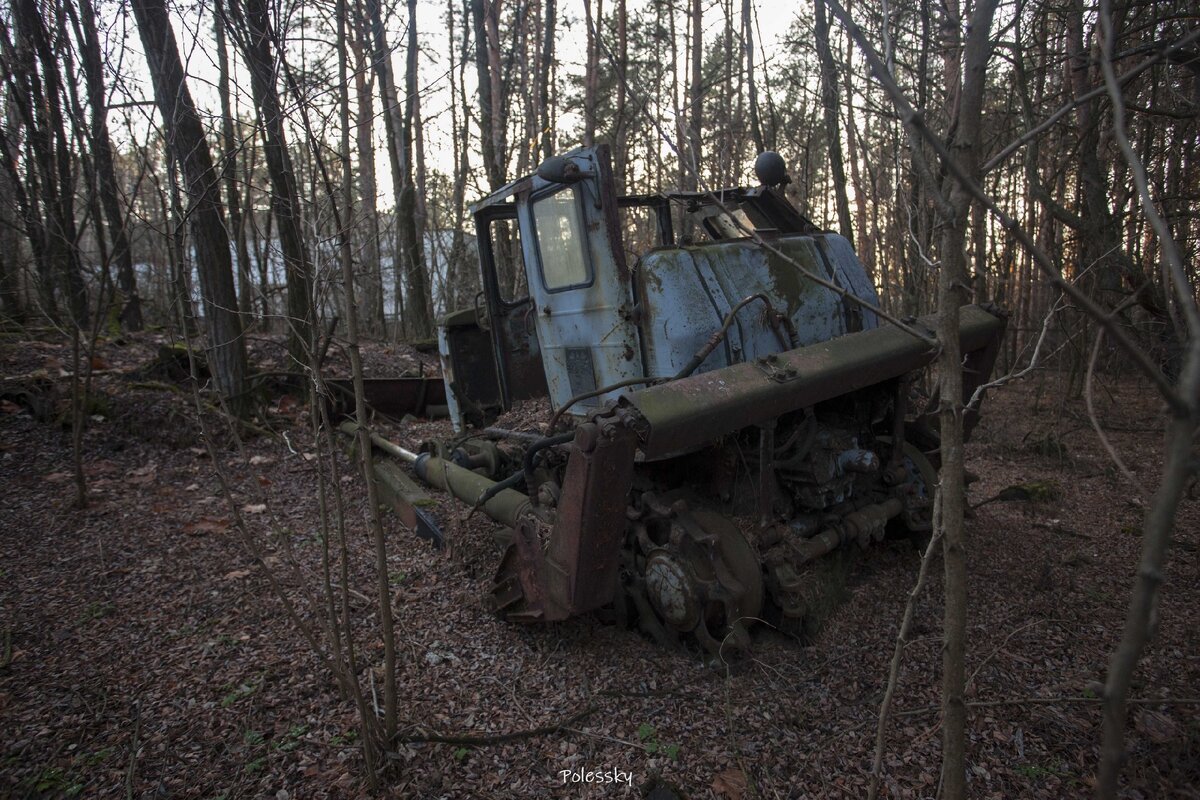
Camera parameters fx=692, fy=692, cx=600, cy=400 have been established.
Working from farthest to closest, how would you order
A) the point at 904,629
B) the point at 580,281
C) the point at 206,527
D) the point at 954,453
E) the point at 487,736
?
the point at 206,527 → the point at 580,281 → the point at 487,736 → the point at 904,629 → the point at 954,453

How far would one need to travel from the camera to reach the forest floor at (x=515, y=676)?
235 centimetres

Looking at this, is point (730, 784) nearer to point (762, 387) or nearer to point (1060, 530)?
point (762, 387)

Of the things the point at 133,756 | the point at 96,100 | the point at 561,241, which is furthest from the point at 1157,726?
the point at 96,100

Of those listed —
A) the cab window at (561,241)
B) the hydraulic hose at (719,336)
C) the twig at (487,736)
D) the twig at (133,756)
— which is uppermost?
the cab window at (561,241)

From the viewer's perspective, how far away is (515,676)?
119 inches

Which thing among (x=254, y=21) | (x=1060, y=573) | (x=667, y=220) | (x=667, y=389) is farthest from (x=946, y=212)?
(x=667, y=220)

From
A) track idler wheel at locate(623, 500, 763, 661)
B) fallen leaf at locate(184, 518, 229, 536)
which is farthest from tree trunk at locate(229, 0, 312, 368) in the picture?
fallen leaf at locate(184, 518, 229, 536)

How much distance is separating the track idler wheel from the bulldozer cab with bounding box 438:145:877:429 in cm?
71

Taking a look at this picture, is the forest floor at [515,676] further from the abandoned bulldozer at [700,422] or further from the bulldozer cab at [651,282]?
the bulldozer cab at [651,282]

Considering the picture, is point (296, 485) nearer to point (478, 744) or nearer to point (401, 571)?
point (401, 571)

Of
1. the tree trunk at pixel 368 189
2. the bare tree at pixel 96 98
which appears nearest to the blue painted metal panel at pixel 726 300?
the tree trunk at pixel 368 189

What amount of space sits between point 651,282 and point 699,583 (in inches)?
56.7

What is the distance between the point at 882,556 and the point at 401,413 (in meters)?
5.30

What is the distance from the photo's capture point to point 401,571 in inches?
162
